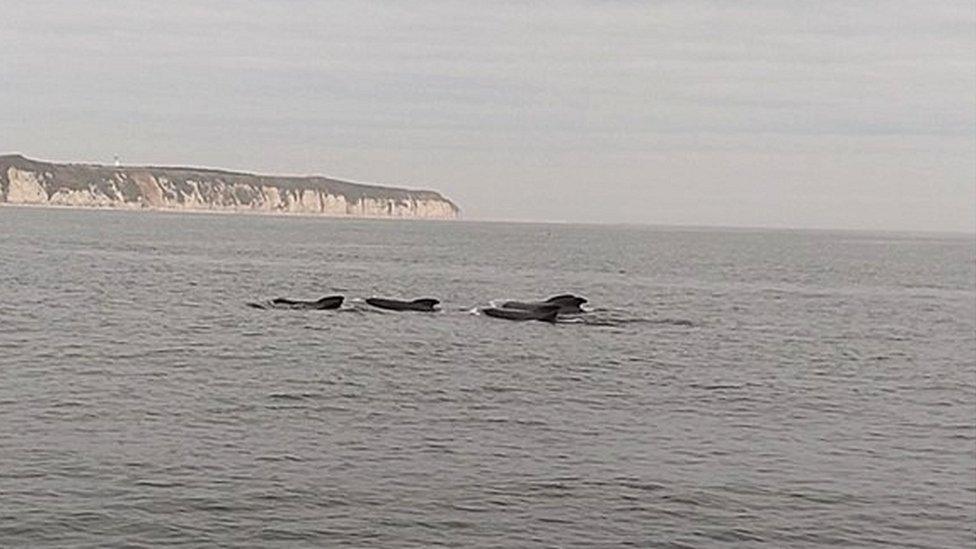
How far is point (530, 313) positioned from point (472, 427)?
3000 centimetres

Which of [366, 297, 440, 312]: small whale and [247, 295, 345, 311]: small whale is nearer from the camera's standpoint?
[247, 295, 345, 311]: small whale

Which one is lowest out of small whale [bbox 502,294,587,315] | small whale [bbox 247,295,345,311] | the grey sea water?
the grey sea water

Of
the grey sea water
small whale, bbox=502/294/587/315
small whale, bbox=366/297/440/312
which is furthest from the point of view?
small whale, bbox=502/294/587/315

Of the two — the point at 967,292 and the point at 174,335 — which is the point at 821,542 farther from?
the point at 967,292

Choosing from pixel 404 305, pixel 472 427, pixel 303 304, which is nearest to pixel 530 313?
pixel 404 305

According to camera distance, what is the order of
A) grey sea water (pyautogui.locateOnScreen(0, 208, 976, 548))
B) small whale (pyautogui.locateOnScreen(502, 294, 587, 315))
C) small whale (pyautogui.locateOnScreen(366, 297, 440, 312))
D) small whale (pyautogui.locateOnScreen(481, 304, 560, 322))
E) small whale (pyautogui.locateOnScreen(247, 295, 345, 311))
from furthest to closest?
small whale (pyautogui.locateOnScreen(502, 294, 587, 315))
small whale (pyautogui.locateOnScreen(366, 297, 440, 312))
small whale (pyautogui.locateOnScreen(247, 295, 345, 311))
small whale (pyautogui.locateOnScreen(481, 304, 560, 322))
grey sea water (pyautogui.locateOnScreen(0, 208, 976, 548))

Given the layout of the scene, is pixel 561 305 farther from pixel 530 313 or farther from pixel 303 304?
pixel 303 304

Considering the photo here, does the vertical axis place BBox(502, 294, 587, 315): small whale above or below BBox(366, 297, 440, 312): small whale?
above

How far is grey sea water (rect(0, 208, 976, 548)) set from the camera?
2147cm

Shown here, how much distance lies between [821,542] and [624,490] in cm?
423

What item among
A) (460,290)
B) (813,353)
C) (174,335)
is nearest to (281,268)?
(460,290)

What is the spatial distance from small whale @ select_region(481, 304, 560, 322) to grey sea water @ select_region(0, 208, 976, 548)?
1.52m

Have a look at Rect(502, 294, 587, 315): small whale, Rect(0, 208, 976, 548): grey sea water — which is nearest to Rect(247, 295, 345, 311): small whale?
Rect(0, 208, 976, 548): grey sea water

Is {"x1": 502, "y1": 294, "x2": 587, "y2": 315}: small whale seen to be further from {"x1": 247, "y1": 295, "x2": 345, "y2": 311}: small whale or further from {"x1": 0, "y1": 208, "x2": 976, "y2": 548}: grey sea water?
{"x1": 247, "y1": 295, "x2": 345, "y2": 311}: small whale
